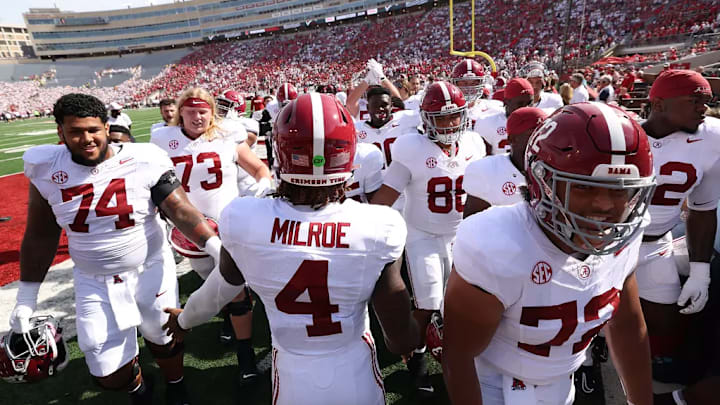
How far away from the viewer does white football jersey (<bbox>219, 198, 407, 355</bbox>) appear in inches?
59.2

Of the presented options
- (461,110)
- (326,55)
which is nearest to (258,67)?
(326,55)

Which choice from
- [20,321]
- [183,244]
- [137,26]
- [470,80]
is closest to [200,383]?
[183,244]

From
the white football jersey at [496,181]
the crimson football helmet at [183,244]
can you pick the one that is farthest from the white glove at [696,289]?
the crimson football helmet at [183,244]

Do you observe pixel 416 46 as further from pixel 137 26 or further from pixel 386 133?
pixel 137 26

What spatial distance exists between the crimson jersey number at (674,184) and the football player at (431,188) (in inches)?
49.0

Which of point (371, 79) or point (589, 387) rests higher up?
point (371, 79)

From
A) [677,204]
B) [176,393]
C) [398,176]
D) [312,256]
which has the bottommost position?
[176,393]

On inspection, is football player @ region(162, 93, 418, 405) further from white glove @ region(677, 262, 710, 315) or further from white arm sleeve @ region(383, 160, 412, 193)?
white glove @ region(677, 262, 710, 315)

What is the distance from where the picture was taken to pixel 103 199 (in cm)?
250

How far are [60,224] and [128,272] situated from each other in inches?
19.1

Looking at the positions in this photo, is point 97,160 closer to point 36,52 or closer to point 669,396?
point 669,396

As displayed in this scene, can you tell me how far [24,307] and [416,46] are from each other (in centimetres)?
3816

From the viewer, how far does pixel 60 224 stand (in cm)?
251

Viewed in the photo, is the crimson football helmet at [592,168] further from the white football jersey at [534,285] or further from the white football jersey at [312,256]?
the white football jersey at [312,256]
